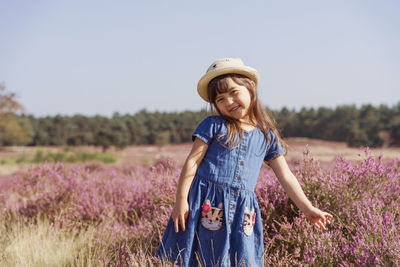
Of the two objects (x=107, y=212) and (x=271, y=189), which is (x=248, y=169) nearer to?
(x=271, y=189)

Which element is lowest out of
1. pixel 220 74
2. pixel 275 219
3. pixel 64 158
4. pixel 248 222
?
pixel 64 158

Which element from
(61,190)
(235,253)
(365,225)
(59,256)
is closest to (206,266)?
(235,253)

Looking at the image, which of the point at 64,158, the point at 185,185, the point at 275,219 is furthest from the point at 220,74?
the point at 64,158

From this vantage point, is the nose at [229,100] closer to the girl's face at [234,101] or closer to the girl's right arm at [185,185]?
the girl's face at [234,101]

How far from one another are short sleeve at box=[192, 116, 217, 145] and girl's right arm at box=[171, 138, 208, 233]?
0.11ft

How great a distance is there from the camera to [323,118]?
5394cm

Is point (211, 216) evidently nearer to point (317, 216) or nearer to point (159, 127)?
point (317, 216)

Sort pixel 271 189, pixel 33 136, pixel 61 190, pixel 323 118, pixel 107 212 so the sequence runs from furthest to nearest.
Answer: pixel 33 136, pixel 323 118, pixel 61 190, pixel 107 212, pixel 271 189

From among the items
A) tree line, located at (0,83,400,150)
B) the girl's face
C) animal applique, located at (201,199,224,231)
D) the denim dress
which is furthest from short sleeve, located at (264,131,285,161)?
tree line, located at (0,83,400,150)

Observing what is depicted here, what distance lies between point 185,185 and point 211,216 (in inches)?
8.9

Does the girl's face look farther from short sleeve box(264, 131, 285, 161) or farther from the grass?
the grass

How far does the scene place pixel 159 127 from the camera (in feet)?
234

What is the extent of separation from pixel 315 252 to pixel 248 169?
0.70 meters

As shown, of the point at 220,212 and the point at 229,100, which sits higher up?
the point at 229,100
